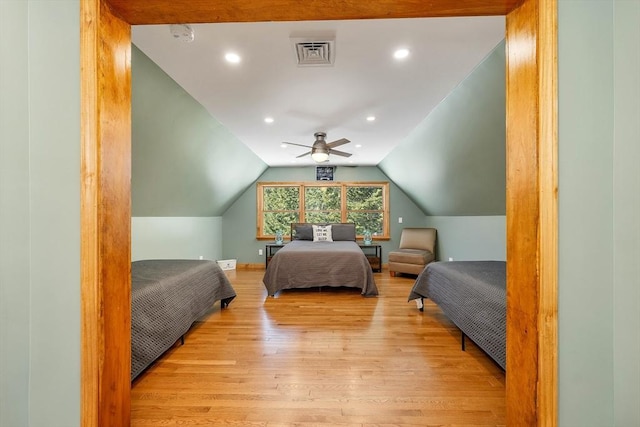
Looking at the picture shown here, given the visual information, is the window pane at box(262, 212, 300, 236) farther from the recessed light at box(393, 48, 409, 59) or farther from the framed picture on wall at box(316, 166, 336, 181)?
the recessed light at box(393, 48, 409, 59)

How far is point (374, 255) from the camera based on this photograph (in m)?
5.97

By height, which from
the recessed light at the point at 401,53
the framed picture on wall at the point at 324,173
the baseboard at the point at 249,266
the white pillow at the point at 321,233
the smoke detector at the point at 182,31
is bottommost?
the baseboard at the point at 249,266

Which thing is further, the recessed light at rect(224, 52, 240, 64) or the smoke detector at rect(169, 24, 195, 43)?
the recessed light at rect(224, 52, 240, 64)

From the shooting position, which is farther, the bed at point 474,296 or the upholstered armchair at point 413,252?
the upholstered armchair at point 413,252

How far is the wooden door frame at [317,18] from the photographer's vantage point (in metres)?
0.90

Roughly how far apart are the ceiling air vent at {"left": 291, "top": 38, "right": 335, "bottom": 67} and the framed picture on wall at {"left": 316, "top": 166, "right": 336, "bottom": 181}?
4017 millimetres

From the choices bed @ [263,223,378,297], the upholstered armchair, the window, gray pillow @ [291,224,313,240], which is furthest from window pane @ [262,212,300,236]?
the upholstered armchair

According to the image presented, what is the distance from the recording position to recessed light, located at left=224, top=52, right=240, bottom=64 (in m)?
1.94

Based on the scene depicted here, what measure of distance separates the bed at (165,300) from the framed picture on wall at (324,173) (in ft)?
11.6
